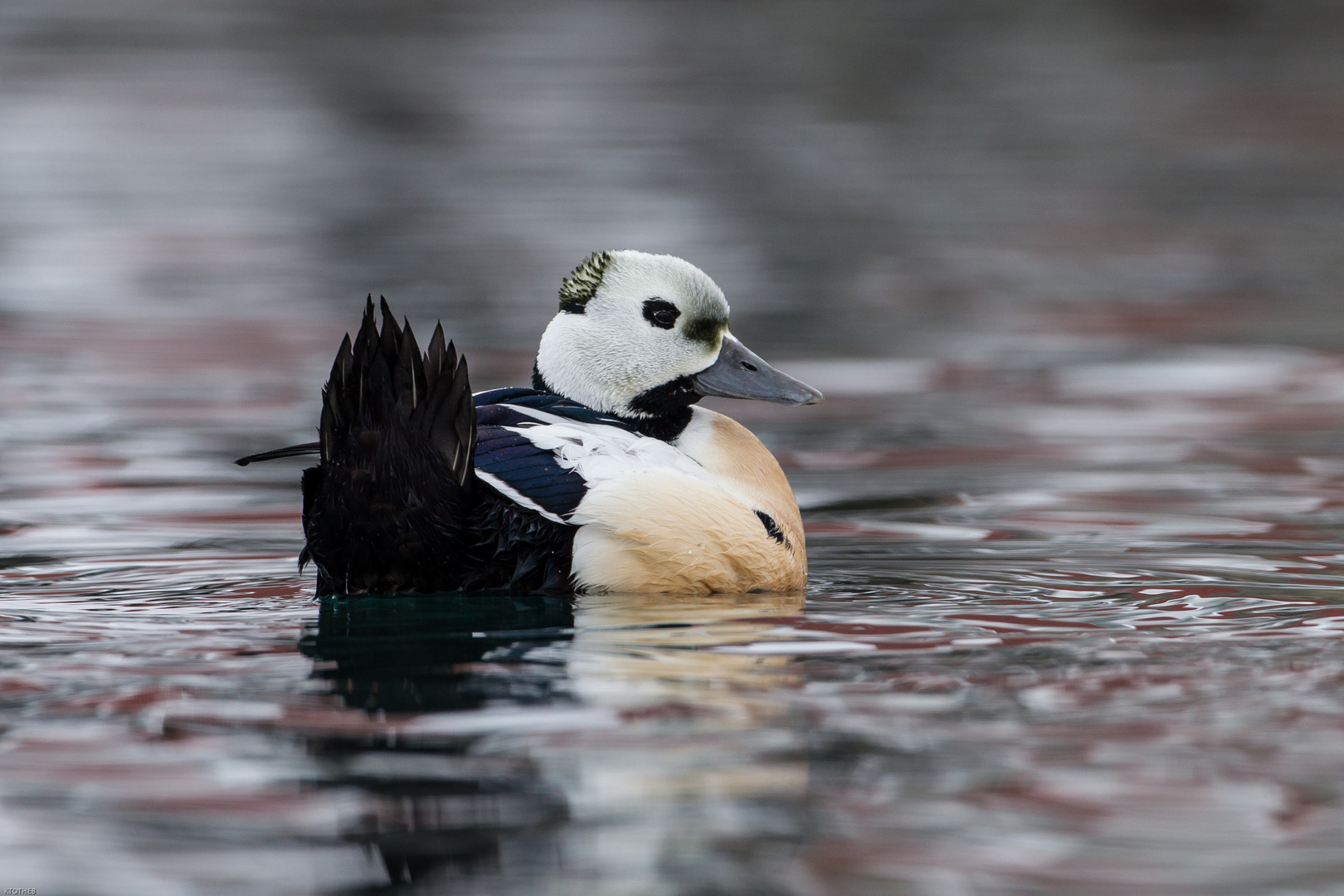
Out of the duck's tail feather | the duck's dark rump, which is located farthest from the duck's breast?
the duck's tail feather

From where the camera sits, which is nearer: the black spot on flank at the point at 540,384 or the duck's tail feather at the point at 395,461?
the duck's tail feather at the point at 395,461

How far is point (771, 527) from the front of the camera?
17.1ft

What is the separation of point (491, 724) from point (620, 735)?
0.28 metres

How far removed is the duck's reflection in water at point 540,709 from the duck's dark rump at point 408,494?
0.09m

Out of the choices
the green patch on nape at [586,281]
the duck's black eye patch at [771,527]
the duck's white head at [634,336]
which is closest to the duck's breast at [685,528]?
the duck's black eye patch at [771,527]

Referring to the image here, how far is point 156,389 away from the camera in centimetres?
972

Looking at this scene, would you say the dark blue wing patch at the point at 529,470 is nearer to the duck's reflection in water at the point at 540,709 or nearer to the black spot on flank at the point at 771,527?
the duck's reflection in water at the point at 540,709

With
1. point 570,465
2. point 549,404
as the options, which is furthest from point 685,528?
point 549,404

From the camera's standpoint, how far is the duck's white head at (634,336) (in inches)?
211

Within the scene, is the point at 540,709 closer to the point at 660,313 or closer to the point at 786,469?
the point at 660,313

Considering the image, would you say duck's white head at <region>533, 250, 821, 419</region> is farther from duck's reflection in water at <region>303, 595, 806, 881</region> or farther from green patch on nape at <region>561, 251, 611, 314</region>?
duck's reflection in water at <region>303, 595, 806, 881</region>

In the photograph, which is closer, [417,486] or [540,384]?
[417,486]

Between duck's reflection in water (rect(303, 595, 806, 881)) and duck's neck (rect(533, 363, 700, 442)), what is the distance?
641 mm

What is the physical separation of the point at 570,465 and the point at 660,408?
0.77 meters
